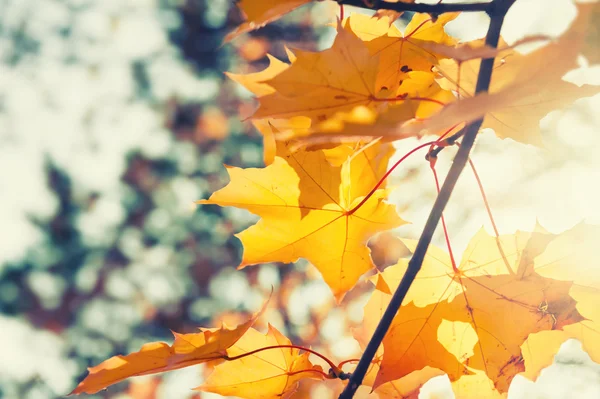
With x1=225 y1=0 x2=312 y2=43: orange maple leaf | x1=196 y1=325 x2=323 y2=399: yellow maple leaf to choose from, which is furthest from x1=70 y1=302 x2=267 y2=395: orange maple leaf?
x1=225 y1=0 x2=312 y2=43: orange maple leaf

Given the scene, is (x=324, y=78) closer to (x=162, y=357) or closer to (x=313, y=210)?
(x=313, y=210)

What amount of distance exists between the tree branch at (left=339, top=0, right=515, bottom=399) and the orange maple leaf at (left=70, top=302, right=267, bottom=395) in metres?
0.20

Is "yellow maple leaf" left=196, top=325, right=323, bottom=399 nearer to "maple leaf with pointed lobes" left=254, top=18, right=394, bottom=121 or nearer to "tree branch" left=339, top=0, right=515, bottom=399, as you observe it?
"tree branch" left=339, top=0, right=515, bottom=399

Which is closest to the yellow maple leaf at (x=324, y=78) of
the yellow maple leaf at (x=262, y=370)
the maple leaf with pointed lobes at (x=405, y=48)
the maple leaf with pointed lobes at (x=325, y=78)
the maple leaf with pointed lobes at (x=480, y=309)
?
the maple leaf with pointed lobes at (x=325, y=78)

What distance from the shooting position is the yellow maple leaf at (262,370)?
88 centimetres

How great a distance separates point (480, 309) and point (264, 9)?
0.64 m

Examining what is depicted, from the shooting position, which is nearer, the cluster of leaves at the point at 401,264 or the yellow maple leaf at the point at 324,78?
the yellow maple leaf at the point at 324,78

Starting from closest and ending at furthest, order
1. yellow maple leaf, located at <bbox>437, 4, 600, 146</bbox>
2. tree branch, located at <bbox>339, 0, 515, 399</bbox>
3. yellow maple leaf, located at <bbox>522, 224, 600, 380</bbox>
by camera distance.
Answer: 1. yellow maple leaf, located at <bbox>437, 4, 600, 146</bbox>
2. tree branch, located at <bbox>339, 0, 515, 399</bbox>
3. yellow maple leaf, located at <bbox>522, 224, 600, 380</bbox>

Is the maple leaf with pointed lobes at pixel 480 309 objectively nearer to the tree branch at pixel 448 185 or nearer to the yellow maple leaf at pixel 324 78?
the tree branch at pixel 448 185

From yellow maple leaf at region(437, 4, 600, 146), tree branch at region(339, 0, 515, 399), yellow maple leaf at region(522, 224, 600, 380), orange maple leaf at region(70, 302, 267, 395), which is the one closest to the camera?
yellow maple leaf at region(437, 4, 600, 146)

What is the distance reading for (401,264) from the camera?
0.86 m

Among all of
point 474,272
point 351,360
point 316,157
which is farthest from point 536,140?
point 351,360

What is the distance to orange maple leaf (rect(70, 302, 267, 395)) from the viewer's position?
2.30 feet

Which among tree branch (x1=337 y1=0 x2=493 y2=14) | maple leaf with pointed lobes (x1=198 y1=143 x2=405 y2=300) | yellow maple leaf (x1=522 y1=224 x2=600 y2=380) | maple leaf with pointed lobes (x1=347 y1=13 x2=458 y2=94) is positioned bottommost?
yellow maple leaf (x1=522 y1=224 x2=600 y2=380)
